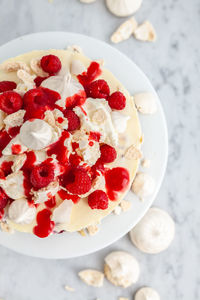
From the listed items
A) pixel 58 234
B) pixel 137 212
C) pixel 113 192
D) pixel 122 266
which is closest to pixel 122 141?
pixel 113 192

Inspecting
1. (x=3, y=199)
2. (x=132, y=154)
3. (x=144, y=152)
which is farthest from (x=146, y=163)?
(x=3, y=199)

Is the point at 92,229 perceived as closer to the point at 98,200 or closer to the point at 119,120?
the point at 98,200

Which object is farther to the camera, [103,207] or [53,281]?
[53,281]

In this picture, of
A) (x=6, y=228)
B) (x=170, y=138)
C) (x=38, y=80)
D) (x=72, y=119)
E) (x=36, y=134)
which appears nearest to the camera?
(x=36, y=134)

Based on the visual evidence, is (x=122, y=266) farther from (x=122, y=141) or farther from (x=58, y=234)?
(x=122, y=141)

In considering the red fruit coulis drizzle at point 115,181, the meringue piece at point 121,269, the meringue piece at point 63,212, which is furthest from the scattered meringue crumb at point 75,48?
the meringue piece at point 121,269

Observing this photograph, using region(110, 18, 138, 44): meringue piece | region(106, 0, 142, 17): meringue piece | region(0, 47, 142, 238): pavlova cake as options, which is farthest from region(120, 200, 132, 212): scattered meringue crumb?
region(106, 0, 142, 17): meringue piece
